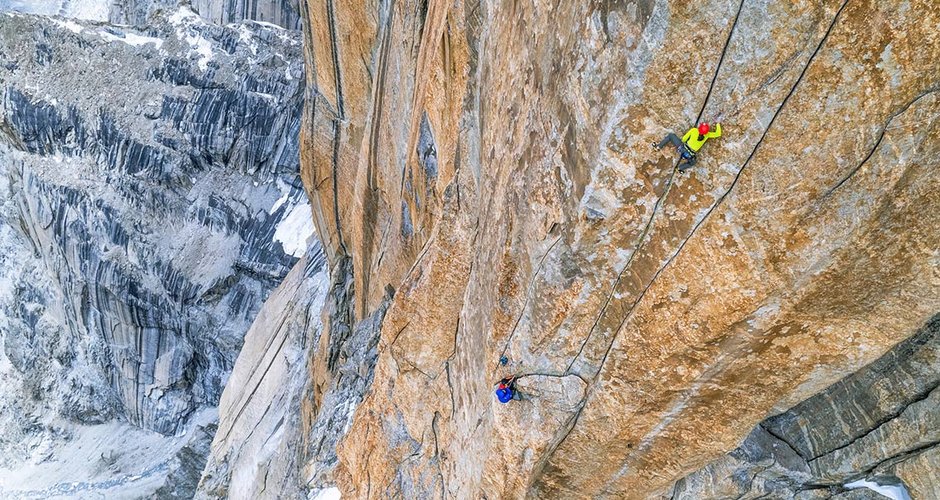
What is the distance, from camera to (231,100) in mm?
29031

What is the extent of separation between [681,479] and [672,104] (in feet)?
13.3

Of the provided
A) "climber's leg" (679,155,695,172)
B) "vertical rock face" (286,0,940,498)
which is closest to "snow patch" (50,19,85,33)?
"vertical rock face" (286,0,940,498)

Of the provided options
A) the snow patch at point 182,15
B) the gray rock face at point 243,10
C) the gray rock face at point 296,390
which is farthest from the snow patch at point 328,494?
the gray rock face at point 243,10

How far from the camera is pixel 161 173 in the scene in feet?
95.3

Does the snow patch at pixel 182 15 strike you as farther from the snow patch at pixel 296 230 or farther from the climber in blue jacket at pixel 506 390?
the climber in blue jacket at pixel 506 390

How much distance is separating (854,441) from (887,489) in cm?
44

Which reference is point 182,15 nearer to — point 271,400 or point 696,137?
point 271,400

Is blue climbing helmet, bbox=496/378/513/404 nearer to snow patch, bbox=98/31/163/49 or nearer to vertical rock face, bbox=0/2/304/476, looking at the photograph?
vertical rock face, bbox=0/2/304/476

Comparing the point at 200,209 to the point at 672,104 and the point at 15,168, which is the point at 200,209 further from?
the point at 672,104

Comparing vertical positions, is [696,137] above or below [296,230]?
above

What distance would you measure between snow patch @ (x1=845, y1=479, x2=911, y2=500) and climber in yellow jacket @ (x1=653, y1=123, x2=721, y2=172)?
3.29 m

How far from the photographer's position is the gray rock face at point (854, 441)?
4965mm

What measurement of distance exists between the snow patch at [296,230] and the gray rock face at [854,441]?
24.5 meters

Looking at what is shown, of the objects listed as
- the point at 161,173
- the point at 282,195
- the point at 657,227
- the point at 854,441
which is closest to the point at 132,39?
the point at 161,173
